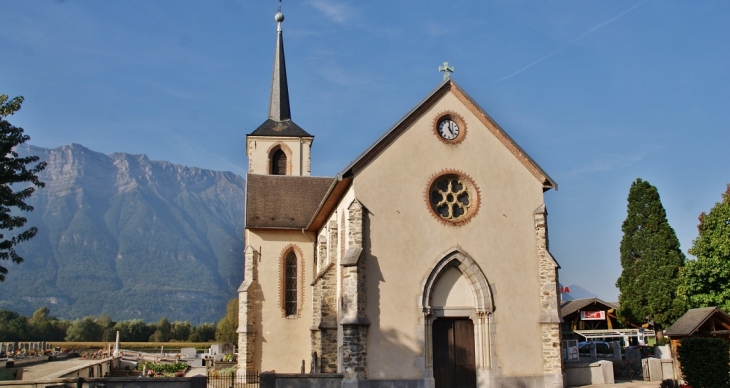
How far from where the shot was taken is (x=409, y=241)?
22.1 metres

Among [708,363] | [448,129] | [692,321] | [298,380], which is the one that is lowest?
[298,380]

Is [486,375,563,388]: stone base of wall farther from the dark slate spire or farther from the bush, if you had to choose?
the dark slate spire

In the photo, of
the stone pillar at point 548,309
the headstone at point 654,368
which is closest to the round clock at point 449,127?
the stone pillar at point 548,309

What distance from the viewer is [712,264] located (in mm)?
28594

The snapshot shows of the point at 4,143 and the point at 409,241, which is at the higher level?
the point at 4,143

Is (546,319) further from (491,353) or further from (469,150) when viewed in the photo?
(469,150)

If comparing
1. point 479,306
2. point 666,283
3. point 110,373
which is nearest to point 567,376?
Result: point 479,306

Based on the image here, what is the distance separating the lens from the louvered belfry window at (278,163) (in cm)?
3938

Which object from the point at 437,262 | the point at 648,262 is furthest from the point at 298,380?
the point at 648,262

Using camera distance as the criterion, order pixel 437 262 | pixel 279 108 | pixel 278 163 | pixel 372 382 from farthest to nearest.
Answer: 1. pixel 279 108
2. pixel 278 163
3. pixel 437 262
4. pixel 372 382

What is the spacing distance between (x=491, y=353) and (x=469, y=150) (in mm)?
7010

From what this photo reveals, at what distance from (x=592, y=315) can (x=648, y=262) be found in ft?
14.3

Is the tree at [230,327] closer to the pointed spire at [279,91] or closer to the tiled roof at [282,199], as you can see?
the pointed spire at [279,91]

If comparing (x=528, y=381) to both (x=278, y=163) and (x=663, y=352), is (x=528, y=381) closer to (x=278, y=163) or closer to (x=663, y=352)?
(x=663, y=352)
